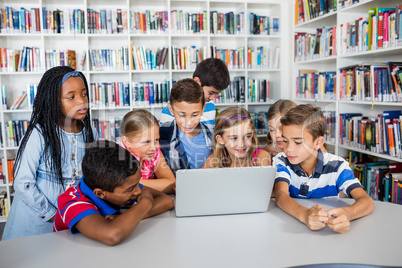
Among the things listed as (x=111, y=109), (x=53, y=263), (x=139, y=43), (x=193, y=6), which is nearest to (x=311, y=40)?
(x=193, y=6)

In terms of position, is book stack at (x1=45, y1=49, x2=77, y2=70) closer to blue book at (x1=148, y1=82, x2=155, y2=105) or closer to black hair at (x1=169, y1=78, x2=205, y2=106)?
blue book at (x1=148, y1=82, x2=155, y2=105)

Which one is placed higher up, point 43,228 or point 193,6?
point 193,6

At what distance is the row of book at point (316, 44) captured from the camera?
10.7ft

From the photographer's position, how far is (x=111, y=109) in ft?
11.8

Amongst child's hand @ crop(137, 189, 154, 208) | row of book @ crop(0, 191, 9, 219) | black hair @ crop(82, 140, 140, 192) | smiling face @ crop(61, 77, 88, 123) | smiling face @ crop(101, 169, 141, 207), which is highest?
smiling face @ crop(61, 77, 88, 123)

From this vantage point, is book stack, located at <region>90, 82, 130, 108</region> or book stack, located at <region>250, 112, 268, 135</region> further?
book stack, located at <region>250, 112, 268, 135</region>

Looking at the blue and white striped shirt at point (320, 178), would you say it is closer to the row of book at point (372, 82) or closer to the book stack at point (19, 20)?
the row of book at point (372, 82)

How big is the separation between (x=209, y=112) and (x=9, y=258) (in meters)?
1.58

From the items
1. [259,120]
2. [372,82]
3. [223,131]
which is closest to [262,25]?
[259,120]

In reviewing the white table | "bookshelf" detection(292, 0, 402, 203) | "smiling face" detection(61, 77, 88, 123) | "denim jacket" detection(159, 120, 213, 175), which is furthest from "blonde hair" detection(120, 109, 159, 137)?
"bookshelf" detection(292, 0, 402, 203)

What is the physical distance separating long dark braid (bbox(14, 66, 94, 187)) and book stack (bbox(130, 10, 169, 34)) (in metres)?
2.30

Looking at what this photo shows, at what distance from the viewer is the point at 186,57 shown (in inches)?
148

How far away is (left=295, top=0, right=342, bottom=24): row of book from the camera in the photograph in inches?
128

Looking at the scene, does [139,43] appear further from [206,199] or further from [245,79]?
[206,199]
